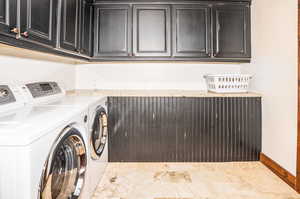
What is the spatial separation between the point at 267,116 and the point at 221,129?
1.74 feet

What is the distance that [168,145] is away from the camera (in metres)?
2.35

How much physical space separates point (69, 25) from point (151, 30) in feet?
3.30

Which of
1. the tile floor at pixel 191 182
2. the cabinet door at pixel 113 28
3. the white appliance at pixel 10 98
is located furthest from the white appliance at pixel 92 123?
the cabinet door at pixel 113 28

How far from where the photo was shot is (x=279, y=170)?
2.01 m

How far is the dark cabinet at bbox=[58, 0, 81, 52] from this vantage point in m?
A: 1.66

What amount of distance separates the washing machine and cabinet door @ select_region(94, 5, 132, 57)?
1326mm

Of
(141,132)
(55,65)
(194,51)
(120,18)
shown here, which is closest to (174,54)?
(194,51)

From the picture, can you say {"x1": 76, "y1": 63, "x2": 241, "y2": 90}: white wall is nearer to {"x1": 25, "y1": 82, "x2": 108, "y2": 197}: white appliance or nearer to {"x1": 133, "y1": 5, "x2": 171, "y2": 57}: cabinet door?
{"x1": 133, "y1": 5, "x2": 171, "y2": 57}: cabinet door

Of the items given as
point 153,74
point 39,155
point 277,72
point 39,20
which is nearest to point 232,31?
point 277,72

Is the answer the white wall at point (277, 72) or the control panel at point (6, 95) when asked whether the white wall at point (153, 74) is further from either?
the control panel at point (6, 95)

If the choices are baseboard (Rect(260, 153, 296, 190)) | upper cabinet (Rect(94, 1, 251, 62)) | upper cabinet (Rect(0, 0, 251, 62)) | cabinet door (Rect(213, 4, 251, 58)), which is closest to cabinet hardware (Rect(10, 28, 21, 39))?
upper cabinet (Rect(0, 0, 251, 62))

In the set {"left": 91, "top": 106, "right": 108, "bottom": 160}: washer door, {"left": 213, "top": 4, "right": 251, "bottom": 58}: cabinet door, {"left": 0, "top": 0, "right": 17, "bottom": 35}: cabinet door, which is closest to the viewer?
{"left": 0, "top": 0, "right": 17, "bottom": 35}: cabinet door

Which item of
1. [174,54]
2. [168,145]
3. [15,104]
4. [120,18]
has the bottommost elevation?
[168,145]

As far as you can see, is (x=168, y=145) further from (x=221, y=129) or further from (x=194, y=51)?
(x=194, y=51)
